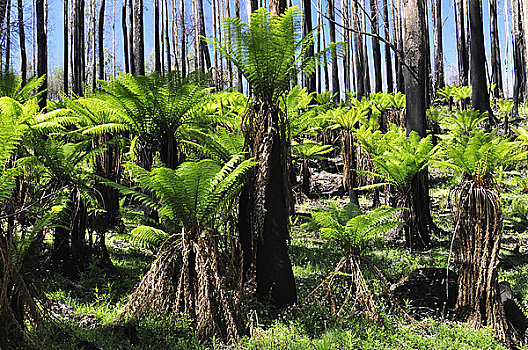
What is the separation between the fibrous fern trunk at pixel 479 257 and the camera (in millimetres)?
3826

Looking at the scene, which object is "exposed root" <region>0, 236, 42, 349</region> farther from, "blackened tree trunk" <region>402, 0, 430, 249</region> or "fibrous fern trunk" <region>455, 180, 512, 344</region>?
"blackened tree trunk" <region>402, 0, 430, 249</region>

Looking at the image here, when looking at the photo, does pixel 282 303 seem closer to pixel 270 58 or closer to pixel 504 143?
pixel 270 58

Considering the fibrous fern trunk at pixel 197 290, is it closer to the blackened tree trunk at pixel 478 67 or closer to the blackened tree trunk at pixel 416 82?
the blackened tree trunk at pixel 416 82

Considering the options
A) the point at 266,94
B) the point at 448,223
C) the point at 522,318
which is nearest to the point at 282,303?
the point at 266,94

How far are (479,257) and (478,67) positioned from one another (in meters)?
6.83

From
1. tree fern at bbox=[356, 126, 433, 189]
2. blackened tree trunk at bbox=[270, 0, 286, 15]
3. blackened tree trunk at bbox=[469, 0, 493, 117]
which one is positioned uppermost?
A: blackened tree trunk at bbox=[469, 0, 493, 117]

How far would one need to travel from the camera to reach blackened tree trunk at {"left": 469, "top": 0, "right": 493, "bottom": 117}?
9164mm

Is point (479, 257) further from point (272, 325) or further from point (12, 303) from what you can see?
point (12, 303)

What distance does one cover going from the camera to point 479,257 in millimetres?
3904

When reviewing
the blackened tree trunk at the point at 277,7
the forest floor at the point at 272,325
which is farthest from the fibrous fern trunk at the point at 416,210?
the blackened tree trunk at the point at 277,7

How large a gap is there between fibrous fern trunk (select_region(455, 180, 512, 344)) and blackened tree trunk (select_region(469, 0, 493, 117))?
6.00 metres

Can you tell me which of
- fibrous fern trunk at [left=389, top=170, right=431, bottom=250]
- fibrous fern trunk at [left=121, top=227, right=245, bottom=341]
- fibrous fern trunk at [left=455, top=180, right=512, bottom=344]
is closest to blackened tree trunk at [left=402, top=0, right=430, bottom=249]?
fibrous fern trunk at [left=389, top=170, right=431, bottom=250]

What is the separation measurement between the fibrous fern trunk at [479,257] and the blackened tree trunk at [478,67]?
19.7ft

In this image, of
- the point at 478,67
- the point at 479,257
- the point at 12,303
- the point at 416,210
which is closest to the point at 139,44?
the point at 416,210
